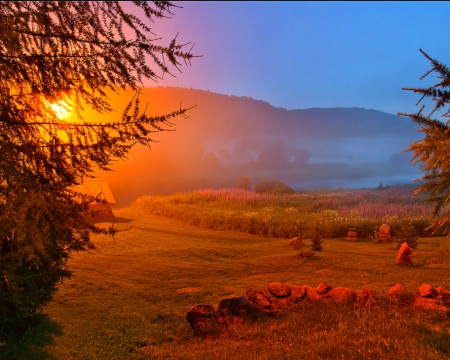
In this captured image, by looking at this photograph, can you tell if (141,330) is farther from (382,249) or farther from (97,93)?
(382,249)

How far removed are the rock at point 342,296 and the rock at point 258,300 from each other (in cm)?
125

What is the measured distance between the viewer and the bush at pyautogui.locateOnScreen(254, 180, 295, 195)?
39094mm

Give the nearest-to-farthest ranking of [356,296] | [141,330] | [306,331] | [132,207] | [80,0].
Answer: [80,0] → [306,331] → [141,330] → [356,296] → [132,207]

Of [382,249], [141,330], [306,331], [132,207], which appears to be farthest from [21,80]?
[132,207]

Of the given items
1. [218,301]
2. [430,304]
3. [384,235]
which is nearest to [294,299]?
[218,301]

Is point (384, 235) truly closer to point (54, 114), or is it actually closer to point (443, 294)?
point (443, 294)

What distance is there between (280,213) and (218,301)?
13.9 m

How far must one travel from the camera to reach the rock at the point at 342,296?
7.78 m

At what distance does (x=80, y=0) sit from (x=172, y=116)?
5.88 feet

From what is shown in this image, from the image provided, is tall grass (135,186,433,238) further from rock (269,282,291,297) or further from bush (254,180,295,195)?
bush (254,180,295,195)

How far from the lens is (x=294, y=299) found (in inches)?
318

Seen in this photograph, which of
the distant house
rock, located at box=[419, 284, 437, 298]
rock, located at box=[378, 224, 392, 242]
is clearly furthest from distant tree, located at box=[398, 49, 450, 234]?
the distant house

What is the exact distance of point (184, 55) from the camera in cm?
504

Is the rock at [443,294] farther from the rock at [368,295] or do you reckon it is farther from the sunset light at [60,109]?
the sunset light at [60,109]
